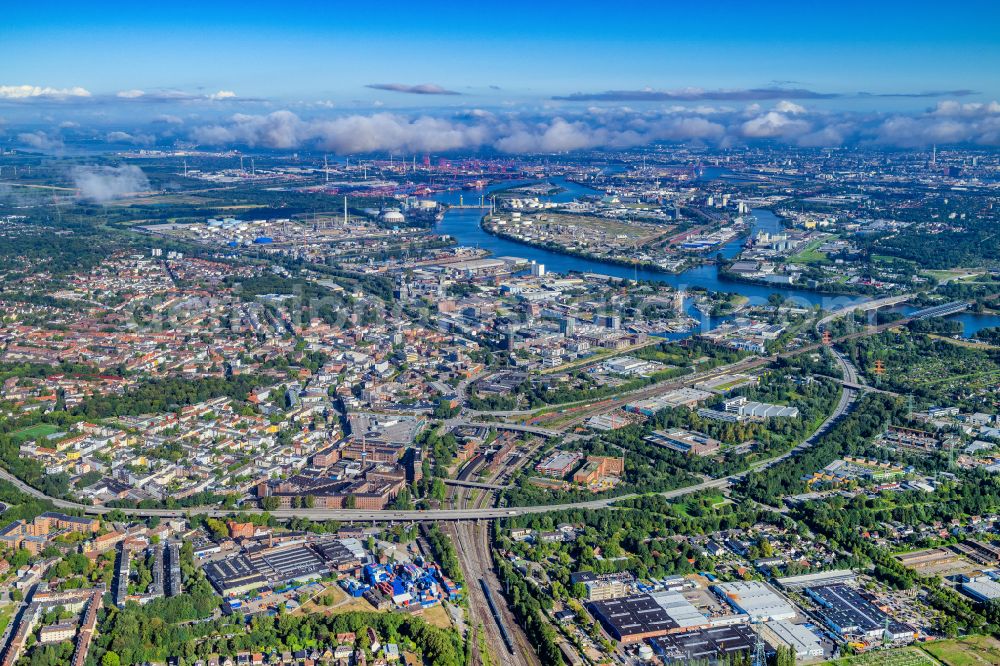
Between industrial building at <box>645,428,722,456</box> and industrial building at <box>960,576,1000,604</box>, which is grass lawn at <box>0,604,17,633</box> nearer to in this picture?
industrial building at <box>645,428,722,456</box>

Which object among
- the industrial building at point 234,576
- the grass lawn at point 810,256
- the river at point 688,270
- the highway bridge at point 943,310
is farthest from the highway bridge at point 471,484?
the grass lawn at point 810,256

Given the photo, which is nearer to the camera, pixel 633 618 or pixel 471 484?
pixel 633 618

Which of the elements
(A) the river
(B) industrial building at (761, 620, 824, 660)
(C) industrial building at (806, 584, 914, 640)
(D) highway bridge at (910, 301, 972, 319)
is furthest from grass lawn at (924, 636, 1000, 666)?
(D) highway bridge at (910, 301, 972, 319)

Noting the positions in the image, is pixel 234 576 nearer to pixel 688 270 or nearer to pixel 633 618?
pixel 633 618

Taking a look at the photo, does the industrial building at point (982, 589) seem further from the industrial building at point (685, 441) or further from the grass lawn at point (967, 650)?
the industrial building at point (685, 441)

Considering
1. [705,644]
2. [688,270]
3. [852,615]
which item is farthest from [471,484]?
[688,270]

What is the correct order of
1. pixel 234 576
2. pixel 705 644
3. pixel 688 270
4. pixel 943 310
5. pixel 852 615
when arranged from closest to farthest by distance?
pixel 705 644
pixel 852 615
pixel 234 576
pixel 943 310
pixel 688 270
